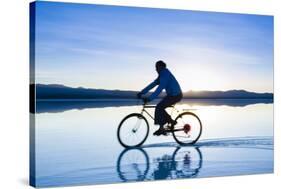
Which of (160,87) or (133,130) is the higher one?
(160,87)

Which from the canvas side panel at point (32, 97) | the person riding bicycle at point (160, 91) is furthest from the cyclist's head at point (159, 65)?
the canvas side panel at point (32, 97)

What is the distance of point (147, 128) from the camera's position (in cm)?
1077

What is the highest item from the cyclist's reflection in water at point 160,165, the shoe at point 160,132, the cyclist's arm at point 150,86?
the cyclist's arm at point 150,86

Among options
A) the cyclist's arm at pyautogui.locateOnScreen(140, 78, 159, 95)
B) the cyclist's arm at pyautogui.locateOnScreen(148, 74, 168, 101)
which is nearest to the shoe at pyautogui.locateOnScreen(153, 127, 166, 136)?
the cyclist's arm at pyautogui.locateOnScreen(148, 74, 168, 101)

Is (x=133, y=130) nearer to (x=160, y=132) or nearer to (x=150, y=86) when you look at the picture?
(x=160, y=132)

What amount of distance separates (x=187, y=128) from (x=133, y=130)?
3.23 feet

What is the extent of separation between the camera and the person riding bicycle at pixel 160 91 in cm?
1069

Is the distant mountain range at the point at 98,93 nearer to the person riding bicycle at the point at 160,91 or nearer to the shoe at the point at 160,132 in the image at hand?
the person riding bicycle at the point at 160,91

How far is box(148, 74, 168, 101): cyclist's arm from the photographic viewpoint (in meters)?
10.7

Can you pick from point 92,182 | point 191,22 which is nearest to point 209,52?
point 191,22

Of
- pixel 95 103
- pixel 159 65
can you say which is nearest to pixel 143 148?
pixel 95 103

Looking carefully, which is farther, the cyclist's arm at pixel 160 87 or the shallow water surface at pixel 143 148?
the cyclist's arm at pixel 160 87

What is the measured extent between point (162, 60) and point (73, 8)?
1.65m

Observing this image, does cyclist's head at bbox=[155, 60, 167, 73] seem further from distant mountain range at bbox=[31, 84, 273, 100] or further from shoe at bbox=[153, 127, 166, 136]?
shoe at bbox=[153, 127, 166, 136]
